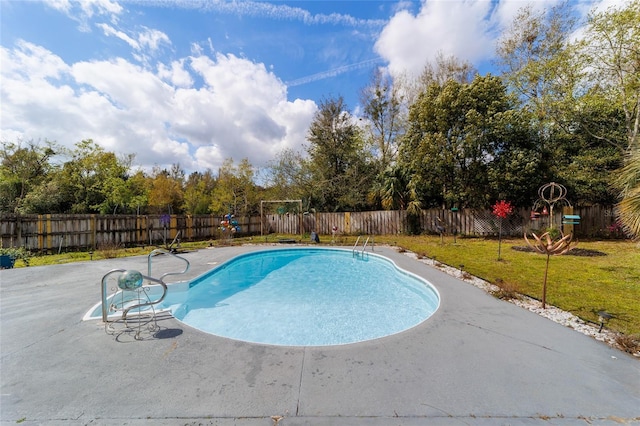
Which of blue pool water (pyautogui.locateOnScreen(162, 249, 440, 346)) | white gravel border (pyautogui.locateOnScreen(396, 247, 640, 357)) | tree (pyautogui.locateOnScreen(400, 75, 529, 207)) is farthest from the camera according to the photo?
tree (pyautogui.locateOnScreen(400, 75, 529, 207))

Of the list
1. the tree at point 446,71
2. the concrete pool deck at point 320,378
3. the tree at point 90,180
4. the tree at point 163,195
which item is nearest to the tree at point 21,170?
the tree at point 90,180

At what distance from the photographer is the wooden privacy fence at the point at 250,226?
995cm

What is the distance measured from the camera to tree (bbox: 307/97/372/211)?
1870cm

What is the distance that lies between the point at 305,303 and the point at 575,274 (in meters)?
6.36

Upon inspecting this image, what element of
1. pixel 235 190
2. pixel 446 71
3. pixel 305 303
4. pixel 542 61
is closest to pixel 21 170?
pixel 235 190

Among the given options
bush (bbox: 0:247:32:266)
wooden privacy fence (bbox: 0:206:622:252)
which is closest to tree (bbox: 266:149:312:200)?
wooden privacy fence (bbox: 0:206:622:252)

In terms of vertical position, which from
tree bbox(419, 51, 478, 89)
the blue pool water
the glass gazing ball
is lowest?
the blue pool water

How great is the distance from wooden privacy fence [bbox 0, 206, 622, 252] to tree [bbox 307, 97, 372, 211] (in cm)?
221

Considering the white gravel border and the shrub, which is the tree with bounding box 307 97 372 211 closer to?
the shrub

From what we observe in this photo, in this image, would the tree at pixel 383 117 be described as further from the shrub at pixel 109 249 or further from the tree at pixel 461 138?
the shrub at pixel 109 249

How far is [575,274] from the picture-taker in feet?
19.6

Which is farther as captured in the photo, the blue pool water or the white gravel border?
the blue pool water

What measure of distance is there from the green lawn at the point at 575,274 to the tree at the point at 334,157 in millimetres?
9956

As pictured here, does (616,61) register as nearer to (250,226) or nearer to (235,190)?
(250,226)
